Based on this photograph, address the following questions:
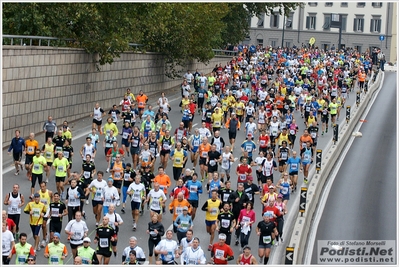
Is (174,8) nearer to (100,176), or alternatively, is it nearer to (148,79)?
(148,79)

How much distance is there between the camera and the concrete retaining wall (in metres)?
29.0

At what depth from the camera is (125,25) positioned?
121 ft

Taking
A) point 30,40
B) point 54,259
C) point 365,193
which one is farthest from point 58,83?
point 54,259

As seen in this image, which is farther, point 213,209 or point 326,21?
point 326,21

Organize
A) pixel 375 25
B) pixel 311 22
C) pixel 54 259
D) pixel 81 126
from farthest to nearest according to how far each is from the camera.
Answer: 1. pixel 311 22
2. pixel 375 25
3. pixel 81 126
4. pixel 54 259

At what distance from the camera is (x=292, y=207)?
23984 millimetres

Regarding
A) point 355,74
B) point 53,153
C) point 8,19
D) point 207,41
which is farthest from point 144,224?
point 355,74

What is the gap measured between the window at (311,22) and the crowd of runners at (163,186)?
6364 centimetres

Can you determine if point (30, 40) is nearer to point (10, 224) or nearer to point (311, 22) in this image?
point (10, 224)

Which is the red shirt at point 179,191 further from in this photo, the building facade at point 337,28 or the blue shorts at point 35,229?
the building facade at point 337,28

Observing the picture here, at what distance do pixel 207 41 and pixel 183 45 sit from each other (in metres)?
Result: 3.56

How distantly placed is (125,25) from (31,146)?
44.3ft

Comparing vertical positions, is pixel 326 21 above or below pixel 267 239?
above

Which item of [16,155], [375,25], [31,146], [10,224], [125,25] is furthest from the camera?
[375,25]
